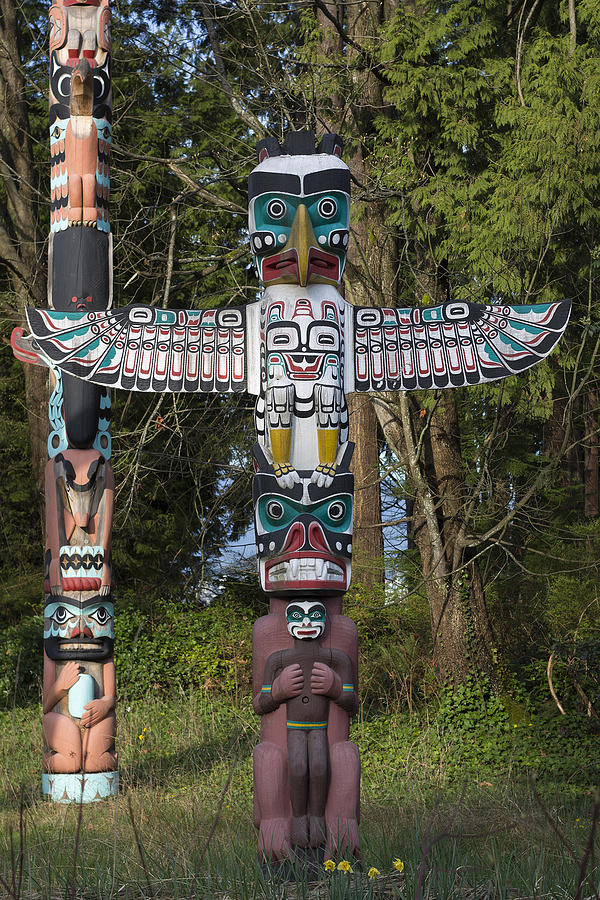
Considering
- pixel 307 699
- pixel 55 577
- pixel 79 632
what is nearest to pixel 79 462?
pixel 55 577

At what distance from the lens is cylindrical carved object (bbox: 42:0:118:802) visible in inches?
285

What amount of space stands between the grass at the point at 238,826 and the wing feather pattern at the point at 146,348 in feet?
6.97

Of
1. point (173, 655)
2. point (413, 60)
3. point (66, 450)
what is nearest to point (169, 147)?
point (413, 60)

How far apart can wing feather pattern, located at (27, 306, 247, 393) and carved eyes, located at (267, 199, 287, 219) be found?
62 centimetres

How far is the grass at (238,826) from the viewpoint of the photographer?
3842 mm

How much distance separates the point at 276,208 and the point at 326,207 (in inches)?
10.6

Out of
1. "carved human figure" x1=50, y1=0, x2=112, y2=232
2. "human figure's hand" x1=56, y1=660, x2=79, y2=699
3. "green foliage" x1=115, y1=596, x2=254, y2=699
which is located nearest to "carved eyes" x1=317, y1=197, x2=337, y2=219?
"carved human figure" x1=50, y1=0, x2=112, y2=232

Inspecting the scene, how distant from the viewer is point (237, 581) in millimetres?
13641

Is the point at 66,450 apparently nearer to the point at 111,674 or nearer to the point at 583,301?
the point at 111,674

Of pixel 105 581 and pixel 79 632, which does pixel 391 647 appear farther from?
pixel 79 632

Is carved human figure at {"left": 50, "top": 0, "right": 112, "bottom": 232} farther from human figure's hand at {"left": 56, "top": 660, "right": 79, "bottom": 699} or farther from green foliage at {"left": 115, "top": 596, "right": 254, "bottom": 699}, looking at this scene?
green foliage at {"left": 115, "top": 596, "right": 254, "bottom": 699}

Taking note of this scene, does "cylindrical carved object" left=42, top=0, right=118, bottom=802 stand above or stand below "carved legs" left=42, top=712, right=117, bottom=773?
above

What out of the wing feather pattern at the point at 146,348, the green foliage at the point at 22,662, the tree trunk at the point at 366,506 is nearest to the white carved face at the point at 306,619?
the wing feather pattern at the point at 146,348

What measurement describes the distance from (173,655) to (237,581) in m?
1.33
